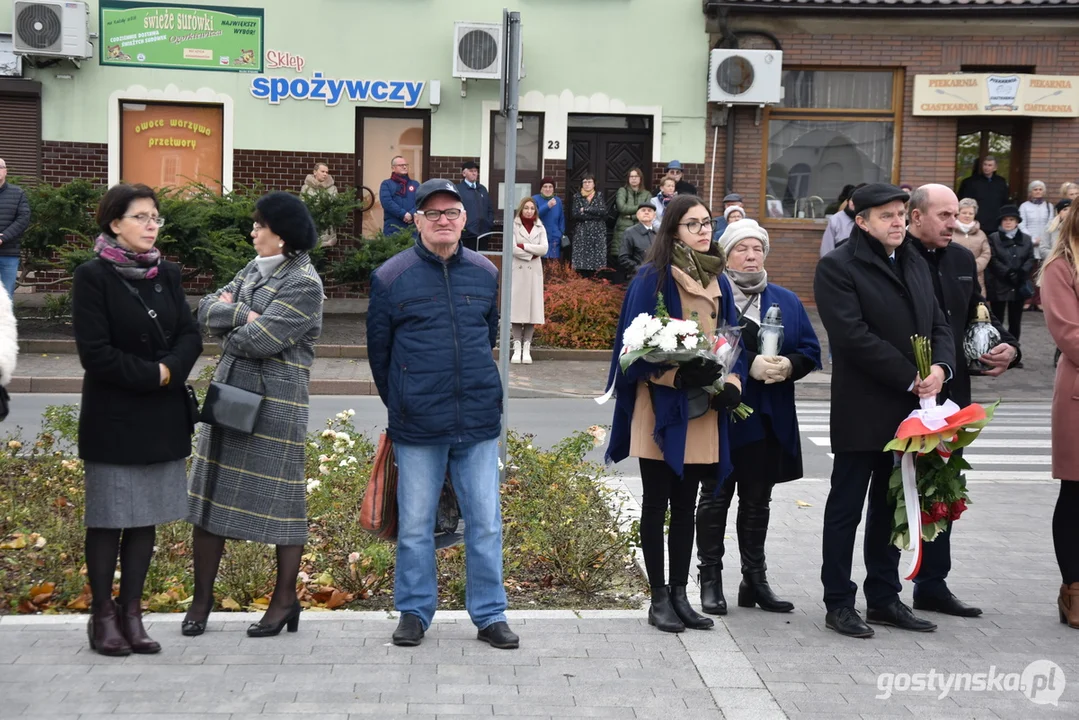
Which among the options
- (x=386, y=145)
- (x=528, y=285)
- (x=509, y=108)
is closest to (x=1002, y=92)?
(x=528, y=285)

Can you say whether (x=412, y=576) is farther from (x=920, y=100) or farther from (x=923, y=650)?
(x=920, y=100)

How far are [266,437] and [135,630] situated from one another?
95 cm

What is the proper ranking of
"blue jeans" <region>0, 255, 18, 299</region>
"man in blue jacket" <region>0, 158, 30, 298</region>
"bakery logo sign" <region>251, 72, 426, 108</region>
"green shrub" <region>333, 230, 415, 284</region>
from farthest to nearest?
1. "bakery logo sign" <region>251, 72, 426, 108</region>
2. "green shrub" <region>333, 230, 415, 284</region>
3. "blue jeans" <region>0, 255, 18, 299</region>
4. "man in blue jacket" <region>0, 158, 30, 298</region>

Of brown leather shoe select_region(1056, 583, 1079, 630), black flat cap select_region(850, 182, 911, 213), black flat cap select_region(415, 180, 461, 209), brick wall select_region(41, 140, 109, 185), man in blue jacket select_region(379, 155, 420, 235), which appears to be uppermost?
brick wall select_region(41, 140, 109, 185)

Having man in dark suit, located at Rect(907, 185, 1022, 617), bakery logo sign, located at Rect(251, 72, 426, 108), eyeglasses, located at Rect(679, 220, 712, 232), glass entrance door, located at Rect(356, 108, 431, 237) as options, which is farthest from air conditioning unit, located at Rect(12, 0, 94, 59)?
man in dark suit, located at Rect(907, 185, 1022, 617)

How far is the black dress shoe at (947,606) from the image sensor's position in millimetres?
6461

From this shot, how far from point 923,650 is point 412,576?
7.38ft

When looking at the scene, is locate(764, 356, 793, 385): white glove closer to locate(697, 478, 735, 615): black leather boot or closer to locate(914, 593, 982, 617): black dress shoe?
locate(697, 478, 735, 615): black leather boot

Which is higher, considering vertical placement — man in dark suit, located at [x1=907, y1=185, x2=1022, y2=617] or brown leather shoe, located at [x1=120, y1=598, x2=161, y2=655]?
man in dark suit, located at [x1=907, y1=185, x2=1022, y2=617]

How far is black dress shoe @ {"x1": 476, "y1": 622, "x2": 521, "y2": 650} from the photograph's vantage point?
18.7ft

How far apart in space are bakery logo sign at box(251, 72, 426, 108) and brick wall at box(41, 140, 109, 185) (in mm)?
2527

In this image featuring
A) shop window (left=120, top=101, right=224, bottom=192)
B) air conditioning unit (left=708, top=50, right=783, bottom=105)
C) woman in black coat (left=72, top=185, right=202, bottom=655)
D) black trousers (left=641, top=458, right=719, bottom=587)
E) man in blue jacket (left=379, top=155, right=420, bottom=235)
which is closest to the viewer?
woman in black coat (left=72, top=185, right=202, bottom=655)

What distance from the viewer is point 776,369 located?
6320 millimetres

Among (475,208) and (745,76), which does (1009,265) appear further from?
(475,208)
